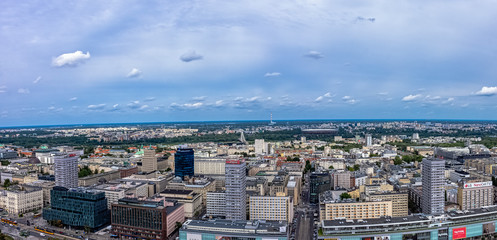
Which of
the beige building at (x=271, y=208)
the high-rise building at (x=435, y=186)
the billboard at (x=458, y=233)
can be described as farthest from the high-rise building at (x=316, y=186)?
the billboard at (x=458, y=233)

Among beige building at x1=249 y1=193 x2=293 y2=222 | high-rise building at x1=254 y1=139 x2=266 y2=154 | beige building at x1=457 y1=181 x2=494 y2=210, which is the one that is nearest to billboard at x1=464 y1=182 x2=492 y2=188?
beige building at x1=457 y1=181 x2=494 y2=210

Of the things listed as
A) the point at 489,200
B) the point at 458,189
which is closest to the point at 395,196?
the point at 458,189

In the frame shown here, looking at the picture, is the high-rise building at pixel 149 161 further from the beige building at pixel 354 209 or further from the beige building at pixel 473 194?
the beige building at pixel 473 194

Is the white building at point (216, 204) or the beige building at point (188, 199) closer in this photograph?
the white building at point (216, 204)

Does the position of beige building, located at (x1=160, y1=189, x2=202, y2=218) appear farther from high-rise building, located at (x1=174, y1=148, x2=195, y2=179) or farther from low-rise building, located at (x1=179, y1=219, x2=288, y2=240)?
high-rise building, located at (x1=174, y1=148, x2=195, y2=179)

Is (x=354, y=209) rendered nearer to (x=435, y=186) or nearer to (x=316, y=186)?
(x=435, y=186)

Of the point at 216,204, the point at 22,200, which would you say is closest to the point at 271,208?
the point at 216,204
